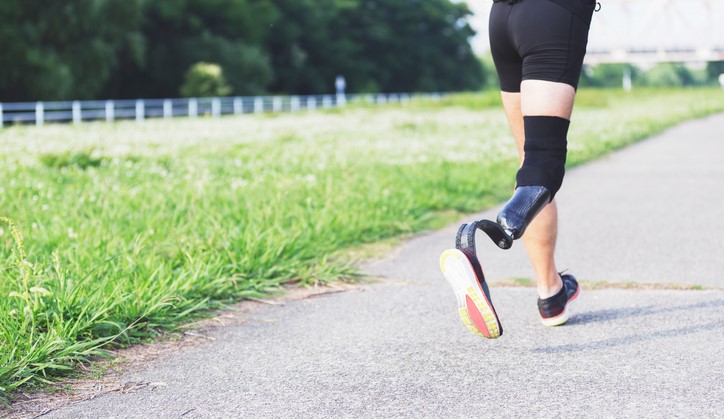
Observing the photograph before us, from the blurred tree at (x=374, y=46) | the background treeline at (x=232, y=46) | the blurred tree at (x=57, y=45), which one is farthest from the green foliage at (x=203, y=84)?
the blurred tree at (x=374, y=46)

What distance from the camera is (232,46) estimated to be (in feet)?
167

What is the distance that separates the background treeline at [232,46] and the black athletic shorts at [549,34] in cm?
972

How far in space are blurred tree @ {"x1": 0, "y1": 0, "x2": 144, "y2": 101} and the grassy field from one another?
22.5 m

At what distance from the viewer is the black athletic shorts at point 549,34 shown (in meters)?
2.98

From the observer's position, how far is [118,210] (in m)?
5.82

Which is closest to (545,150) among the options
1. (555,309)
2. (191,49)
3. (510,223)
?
(510,223)

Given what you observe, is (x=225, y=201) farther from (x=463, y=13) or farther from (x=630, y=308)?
(x=463, y=13)

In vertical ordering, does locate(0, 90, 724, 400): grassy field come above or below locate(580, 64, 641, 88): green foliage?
below

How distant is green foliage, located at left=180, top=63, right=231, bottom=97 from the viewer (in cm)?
4347

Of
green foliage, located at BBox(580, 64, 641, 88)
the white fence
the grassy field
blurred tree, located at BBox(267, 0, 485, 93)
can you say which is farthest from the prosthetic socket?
green foliage, located at BBox(580, 64, 641, 88)

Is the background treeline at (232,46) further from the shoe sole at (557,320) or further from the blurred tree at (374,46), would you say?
the shoe sole at (557,320)

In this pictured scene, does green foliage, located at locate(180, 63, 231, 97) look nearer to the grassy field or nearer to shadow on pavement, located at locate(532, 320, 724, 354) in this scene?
the grassy field

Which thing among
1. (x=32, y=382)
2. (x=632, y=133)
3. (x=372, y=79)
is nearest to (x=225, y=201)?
(x=32, y=382)

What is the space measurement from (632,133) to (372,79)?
57.9 m
